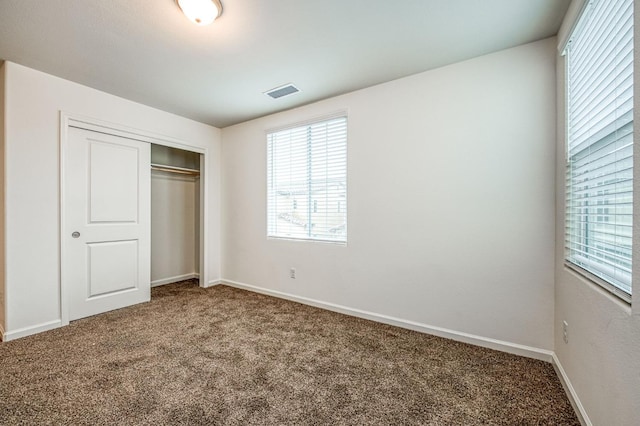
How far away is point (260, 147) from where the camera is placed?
4.00 metres

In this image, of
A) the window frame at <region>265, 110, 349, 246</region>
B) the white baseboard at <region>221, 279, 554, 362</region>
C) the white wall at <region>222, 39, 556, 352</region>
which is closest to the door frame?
the window frame at <region>265, 110, 349, 246</region>

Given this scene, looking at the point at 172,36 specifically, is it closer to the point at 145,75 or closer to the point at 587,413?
the point at 145,75

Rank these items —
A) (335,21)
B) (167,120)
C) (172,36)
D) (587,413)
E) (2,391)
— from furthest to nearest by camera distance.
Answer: (167,120) → (172,36) → (335,21) → (2,391) → (587,413)

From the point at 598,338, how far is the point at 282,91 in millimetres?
3203

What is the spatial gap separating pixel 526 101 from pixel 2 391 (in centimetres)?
422

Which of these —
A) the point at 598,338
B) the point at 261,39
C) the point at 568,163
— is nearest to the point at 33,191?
the point at 261,39

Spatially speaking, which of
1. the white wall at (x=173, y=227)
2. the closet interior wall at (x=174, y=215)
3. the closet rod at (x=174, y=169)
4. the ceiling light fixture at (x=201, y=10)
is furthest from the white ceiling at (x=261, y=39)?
the white wall at (x=173, y=227)

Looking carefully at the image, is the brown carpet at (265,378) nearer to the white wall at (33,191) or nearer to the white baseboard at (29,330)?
the white baseboard at (29,330)

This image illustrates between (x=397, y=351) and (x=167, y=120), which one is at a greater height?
(x=167, y=120)

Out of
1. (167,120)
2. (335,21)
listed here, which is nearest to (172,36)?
(335,21)

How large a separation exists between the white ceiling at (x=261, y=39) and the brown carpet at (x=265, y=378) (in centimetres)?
250

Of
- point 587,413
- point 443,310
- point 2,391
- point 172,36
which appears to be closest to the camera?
point 587,413

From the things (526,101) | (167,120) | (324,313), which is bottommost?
(324,313)

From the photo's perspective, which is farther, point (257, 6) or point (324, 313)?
point (324, 313)
